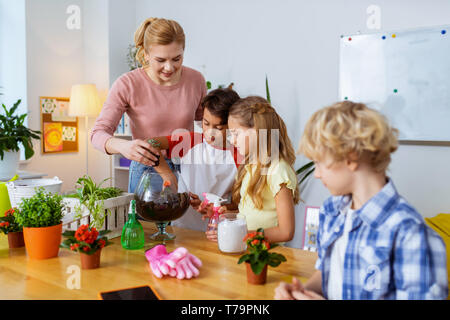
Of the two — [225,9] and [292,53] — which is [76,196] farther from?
[225,9]

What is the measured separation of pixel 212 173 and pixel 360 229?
1.18 metres

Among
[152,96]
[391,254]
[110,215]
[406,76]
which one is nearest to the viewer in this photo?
[391,254]

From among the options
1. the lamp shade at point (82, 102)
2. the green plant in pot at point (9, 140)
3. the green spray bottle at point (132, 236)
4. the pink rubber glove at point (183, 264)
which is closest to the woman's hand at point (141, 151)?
the green spray bottle at point (132, 236)

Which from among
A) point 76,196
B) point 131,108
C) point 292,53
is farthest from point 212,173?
point 292,53

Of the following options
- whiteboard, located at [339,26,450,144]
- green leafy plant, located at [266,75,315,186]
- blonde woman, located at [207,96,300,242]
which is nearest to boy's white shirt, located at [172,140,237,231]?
blonde woman, located at [207,96,300,242]

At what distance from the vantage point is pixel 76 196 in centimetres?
146

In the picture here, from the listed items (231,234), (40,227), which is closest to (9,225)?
(40,227)

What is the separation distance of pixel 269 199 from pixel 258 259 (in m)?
0.55

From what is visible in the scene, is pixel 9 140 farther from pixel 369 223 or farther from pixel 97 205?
pixel 369 223

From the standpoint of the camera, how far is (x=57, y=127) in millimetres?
4113

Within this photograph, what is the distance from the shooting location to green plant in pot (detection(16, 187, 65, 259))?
1.20 meters

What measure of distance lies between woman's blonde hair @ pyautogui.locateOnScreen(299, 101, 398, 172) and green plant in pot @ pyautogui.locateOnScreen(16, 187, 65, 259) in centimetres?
81

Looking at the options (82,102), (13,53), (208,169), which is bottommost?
(208,169)

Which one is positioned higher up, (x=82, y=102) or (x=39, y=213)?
(x=82, y=102)
